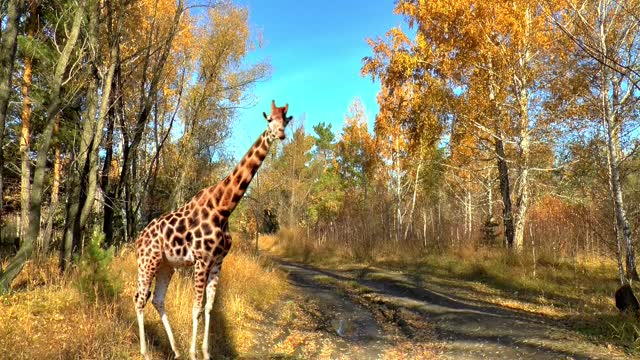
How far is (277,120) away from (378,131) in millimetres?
19234

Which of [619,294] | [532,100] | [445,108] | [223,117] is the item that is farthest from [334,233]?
[619,294]

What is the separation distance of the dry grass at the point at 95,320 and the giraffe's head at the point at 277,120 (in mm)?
2953

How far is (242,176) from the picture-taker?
5582 mm

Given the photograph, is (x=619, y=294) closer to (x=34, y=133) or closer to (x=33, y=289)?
(x=33, y=289)

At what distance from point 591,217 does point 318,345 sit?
9.43 m

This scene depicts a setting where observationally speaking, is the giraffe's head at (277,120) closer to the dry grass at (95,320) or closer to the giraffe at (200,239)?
the giraffe at (200,239)

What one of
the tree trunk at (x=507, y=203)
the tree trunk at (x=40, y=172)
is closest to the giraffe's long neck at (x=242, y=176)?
the tree trunk at (x=40, y=172)

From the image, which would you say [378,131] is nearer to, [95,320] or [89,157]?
[89,157]

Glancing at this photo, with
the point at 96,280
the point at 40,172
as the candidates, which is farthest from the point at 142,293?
the point at 40,172

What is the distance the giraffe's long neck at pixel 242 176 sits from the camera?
5.53m

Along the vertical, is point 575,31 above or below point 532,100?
above

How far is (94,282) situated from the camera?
6367mm

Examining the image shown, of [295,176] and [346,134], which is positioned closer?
[346,134]

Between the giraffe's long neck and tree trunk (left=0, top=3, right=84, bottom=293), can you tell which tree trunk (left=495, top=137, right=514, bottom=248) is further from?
tree trunk (left=0, top=3, right=84, bottom=293)
